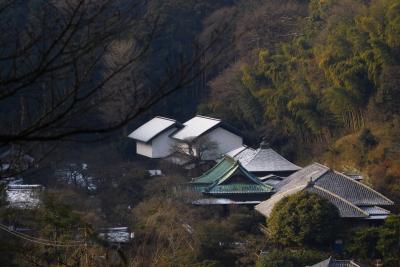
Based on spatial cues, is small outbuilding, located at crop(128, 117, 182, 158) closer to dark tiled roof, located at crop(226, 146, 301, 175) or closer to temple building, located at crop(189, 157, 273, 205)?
dark tiled roof, located at crop(226, 146, 301, 175)

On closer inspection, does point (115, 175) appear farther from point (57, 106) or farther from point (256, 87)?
point (57, 106)

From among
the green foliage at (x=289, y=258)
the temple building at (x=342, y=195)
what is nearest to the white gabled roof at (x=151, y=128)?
the temple building at (x=342, y=195)

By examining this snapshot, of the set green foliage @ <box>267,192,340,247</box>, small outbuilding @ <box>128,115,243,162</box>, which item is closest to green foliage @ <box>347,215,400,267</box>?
green foliage @ <box>267,192,340,247</box>

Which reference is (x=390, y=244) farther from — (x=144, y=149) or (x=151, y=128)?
(x=151, y=128)

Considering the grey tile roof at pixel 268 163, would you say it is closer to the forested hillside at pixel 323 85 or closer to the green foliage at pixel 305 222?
the forested hillside at pixel 323 85

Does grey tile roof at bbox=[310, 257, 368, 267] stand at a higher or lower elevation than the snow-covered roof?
lower

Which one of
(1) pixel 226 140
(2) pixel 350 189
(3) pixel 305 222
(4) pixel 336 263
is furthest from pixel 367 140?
(4) pixel 336 263
